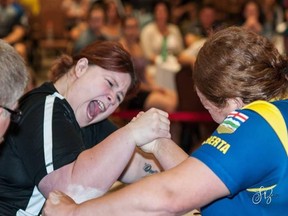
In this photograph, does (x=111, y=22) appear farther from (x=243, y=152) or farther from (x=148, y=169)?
(x=243, y=152)

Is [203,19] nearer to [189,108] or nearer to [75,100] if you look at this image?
[189,108]

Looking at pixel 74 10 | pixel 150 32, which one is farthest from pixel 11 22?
pixel 150 32

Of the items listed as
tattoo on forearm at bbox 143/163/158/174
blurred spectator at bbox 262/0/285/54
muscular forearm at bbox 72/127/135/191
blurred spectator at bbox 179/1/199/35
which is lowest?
blurred spectator at bbox 179/1/199/35

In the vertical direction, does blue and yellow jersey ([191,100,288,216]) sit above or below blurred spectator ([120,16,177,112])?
above

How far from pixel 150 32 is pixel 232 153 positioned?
302 inches

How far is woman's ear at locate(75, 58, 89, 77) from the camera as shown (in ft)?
9.15

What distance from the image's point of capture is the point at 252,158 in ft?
5.83

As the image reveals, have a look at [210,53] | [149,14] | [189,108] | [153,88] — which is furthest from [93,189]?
[149,14]

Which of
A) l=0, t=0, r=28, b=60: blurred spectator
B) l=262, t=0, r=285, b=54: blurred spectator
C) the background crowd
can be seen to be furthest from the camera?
l=0, t=0, r=28, b=60: blurred spectator

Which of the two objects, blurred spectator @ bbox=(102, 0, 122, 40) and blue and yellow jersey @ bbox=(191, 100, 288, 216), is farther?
blurred spectator @ bbox=(102, 0, 122, 40)

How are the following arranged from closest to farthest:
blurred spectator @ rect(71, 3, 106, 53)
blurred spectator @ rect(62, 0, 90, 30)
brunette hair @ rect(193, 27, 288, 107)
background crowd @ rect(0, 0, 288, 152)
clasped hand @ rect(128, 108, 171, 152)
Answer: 1. brunette hair @ rect(193, 27, 288, 107)
2. clasped hand @ rect(128, 108, 171, 152)
3. background crowd @ rect(0, 0, 288, 152)
4. blurred spectator @ rect(71, 3, 106, 53)
5. blurred spectator @ rect(62, 0, 90, 30)

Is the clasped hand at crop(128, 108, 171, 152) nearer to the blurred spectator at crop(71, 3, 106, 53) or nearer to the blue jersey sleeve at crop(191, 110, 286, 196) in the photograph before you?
the blue jersey sleeve at crop(191, 110, 286, 196)

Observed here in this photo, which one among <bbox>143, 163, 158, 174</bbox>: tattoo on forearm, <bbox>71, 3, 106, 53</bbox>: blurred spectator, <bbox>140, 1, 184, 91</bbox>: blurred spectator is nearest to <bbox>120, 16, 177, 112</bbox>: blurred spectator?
<bbox>140, 1, 184, 91</bbox>: blurred spectator

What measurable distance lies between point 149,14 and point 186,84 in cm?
460
